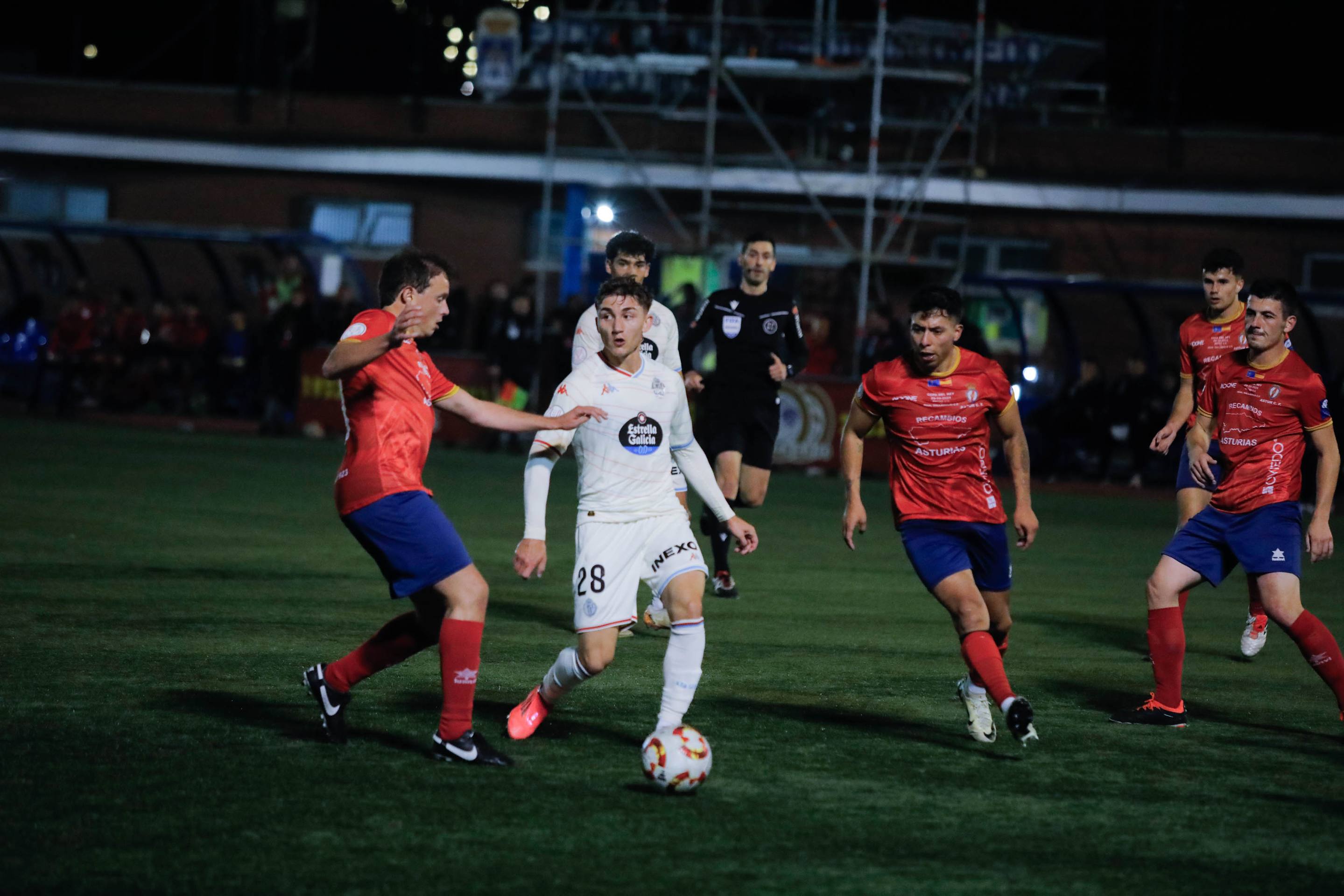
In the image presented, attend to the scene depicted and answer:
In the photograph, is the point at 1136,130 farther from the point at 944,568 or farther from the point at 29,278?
the point at 944,568

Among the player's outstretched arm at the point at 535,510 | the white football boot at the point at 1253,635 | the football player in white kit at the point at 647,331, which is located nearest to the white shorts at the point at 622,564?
the player's outstretched arm at the point at 535,510

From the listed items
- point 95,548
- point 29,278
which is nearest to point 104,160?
point 29,278

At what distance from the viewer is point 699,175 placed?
2611 cm

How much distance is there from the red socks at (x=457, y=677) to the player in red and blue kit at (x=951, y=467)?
5.86 ft

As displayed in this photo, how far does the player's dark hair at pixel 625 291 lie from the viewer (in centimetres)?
639

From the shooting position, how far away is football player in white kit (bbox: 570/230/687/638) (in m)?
8.78

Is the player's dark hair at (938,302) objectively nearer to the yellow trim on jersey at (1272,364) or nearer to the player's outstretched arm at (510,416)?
the player's outstretched arm at (510,416)

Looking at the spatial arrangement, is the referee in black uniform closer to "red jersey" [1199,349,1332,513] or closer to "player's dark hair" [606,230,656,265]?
"player's dark hair" [606,230,656,265]

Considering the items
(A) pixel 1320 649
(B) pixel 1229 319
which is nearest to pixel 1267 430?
(A) pixel 1320 649

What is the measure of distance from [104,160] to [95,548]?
21.4 meters

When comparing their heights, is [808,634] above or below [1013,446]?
below

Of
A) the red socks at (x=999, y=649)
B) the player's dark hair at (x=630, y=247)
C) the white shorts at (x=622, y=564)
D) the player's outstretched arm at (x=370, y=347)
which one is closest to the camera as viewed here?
the player's outstretched arm at (x=370, y=347)

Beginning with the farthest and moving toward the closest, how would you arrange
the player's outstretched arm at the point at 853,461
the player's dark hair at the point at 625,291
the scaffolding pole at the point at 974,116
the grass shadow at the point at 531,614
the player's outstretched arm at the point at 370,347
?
the scaffolding pole at the point at 974,116
the grass shadow at the point at 531,614
the player's outstretched arm at the point at 853,461
the player's dark hair at the point at 625,291
the player's outstretched arm at the point at 370,347

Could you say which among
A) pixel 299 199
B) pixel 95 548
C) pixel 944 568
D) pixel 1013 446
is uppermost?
pixel 299 199
